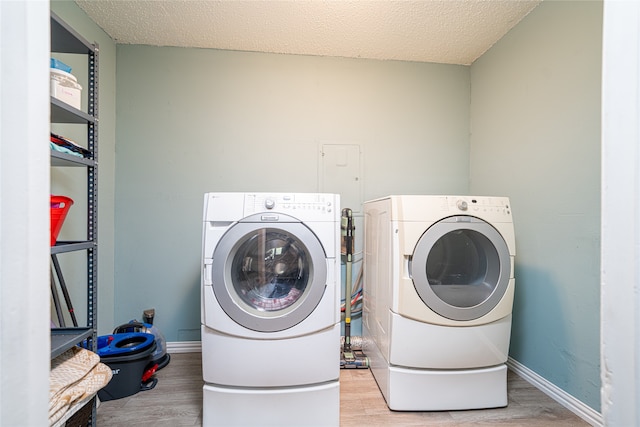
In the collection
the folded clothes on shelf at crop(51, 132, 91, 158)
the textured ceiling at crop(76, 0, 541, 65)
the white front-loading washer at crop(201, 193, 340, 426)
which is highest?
the textured ceiling at crop(76, 0, 541, 65)

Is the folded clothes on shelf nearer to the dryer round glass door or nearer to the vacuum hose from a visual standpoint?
the vacuum hose

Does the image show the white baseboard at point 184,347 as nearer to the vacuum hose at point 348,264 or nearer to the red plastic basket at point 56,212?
the vacuum hose at point 348,264

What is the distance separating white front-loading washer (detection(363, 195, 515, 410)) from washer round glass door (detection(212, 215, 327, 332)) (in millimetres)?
433

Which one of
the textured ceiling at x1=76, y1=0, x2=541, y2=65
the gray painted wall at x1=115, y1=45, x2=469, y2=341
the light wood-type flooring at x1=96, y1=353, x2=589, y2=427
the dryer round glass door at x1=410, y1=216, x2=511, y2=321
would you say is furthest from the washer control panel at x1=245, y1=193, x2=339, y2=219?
the textured ceiling at x1=76, y1=0, x2=541, y2=65

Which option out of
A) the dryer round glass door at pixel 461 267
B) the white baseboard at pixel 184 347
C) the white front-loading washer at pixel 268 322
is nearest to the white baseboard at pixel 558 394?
the dryer round glass door at pixel 461 267

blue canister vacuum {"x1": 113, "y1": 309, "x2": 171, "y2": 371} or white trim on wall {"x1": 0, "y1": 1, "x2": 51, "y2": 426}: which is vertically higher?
white trim on wall {"x1": 0, "y1": 1, "x2": 51, "y2": 426}

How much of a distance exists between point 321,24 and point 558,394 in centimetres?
255

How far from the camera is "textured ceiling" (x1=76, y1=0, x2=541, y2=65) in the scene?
1.67 meters

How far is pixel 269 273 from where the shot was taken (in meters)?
1.35

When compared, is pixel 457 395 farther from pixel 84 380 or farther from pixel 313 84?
pixel 313 84

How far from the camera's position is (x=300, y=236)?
126 cm

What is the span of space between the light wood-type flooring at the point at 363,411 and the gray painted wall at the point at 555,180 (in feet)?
0.57

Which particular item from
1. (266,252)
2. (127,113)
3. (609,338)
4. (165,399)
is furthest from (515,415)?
(127,113)

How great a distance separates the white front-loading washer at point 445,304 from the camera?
4.46ft
